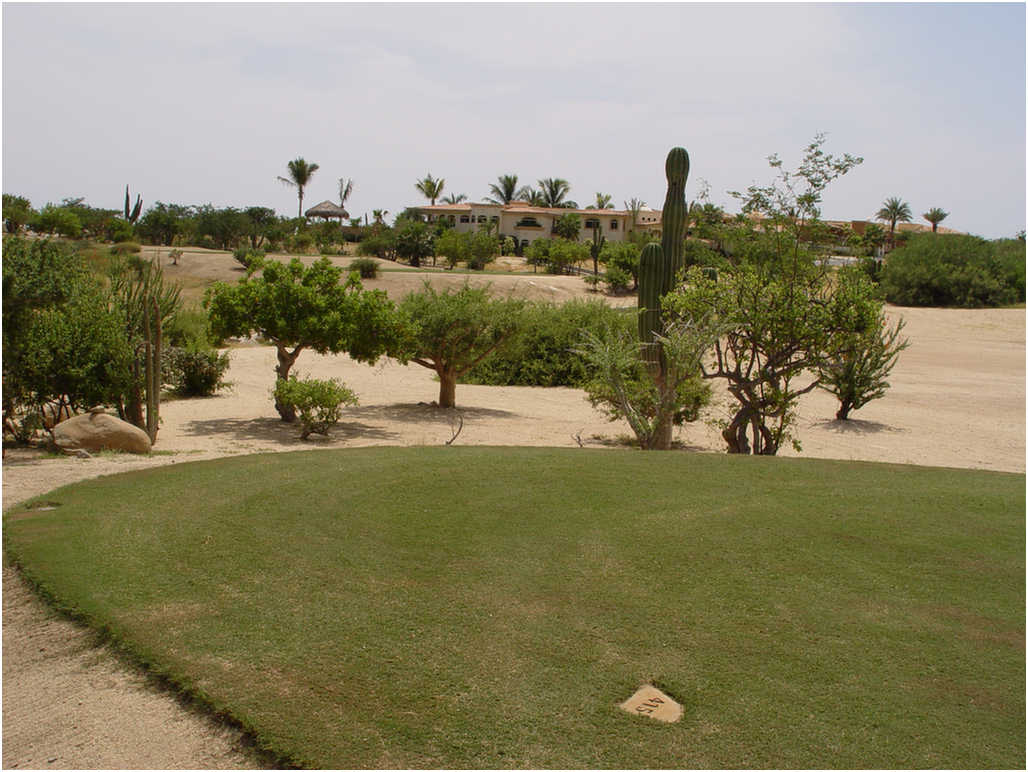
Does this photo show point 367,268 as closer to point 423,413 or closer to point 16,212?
point 16,212

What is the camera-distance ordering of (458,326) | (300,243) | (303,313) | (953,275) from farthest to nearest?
(300,243), (953,275), (458,326), (303,313)

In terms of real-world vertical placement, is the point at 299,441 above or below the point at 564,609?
below

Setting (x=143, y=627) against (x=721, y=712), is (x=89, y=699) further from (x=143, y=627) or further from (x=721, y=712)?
(x=721, y=712)

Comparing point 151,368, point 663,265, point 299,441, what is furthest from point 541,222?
point 151,368

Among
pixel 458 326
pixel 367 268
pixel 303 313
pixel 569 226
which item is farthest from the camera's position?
pixel 569 226

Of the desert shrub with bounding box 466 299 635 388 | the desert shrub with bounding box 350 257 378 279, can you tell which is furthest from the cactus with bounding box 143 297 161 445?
the desert shrub with bounding box 350 257 378 279

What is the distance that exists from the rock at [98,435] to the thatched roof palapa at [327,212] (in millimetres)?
96157

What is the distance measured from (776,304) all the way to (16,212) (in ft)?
221

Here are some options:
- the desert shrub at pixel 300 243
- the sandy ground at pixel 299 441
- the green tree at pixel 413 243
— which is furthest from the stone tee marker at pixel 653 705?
the green tree at pixel 413 243

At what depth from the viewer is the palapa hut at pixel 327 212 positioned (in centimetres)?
10856

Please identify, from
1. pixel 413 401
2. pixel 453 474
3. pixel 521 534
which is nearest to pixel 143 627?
pixel 521 534

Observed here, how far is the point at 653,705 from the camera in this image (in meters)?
5.41

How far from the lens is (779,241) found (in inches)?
648

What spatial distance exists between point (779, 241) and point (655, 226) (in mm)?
88869
